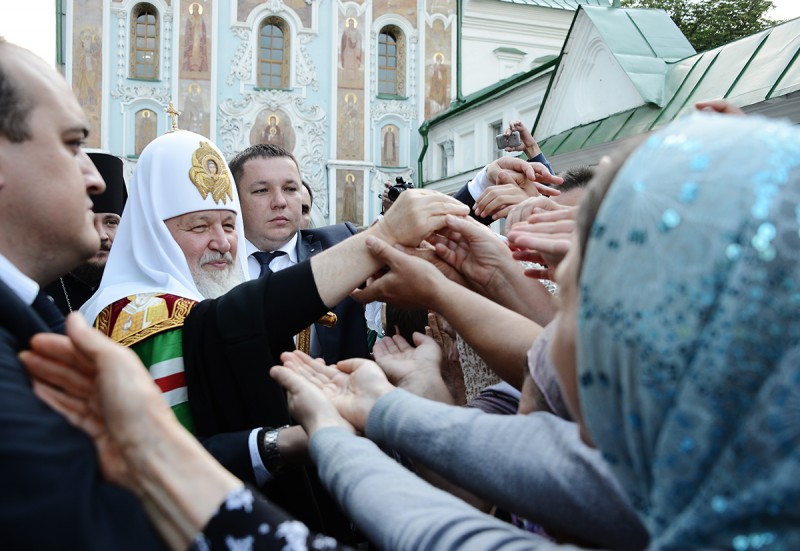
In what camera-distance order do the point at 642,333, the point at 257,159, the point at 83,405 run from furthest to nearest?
the point at 257,159 < the point at 83,405 < the point at 642,333

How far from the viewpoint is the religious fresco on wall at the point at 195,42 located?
68.4ft

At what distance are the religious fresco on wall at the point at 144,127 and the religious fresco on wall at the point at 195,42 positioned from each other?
1.48m

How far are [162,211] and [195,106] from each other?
19.4 m

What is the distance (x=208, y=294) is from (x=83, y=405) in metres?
1.62

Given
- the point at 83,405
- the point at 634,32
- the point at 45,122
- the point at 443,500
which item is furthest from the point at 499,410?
the point at 634,32

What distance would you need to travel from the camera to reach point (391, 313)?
9.21 ft

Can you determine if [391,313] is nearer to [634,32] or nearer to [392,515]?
[392,515]

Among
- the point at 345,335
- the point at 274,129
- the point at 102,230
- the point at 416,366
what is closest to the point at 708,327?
the point at 416,366

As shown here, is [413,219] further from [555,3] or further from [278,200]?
[555,3]

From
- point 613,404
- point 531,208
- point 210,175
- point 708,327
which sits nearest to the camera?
point 708,327

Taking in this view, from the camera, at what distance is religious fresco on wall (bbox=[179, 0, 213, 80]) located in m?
20.9

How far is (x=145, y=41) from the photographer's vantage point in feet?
68.9

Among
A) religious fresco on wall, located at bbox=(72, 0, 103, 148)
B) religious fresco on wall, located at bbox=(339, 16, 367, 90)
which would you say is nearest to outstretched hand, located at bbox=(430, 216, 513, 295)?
religious fresco on wall, located at bbox=(72, 0, 103, 148)

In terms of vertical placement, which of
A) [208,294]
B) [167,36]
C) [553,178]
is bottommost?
[208,294]
